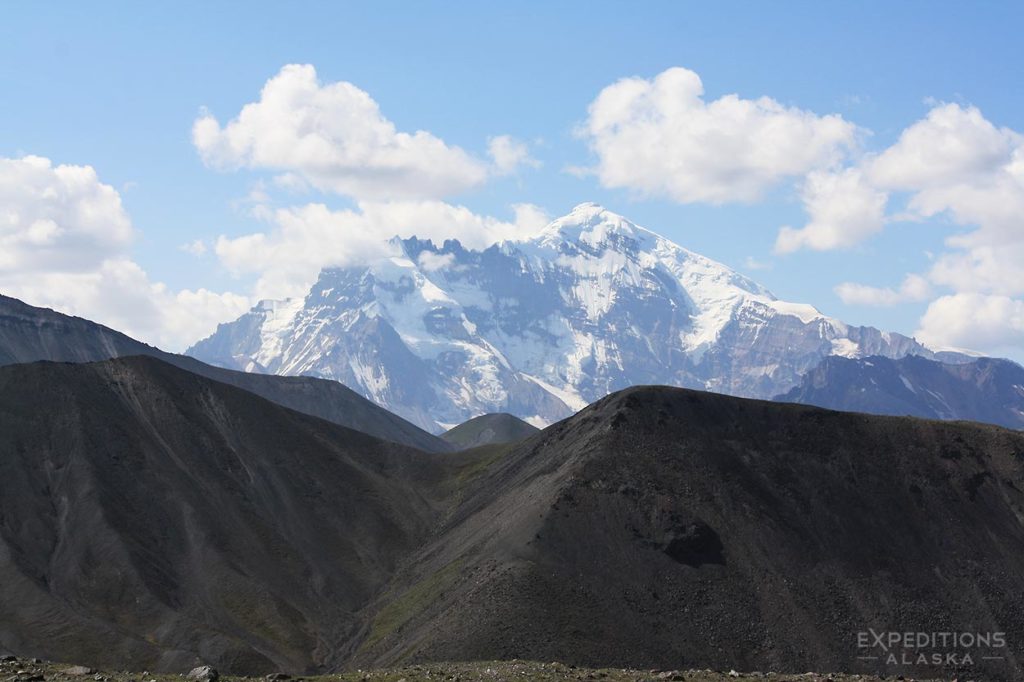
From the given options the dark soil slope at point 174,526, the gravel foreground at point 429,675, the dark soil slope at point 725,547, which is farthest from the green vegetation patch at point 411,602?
the gravel foreground at point 429,675

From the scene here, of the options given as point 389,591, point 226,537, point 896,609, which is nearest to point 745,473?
point 896,609

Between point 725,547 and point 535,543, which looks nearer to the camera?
point 535,543

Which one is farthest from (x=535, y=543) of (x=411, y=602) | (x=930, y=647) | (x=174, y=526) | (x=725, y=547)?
(x=174, y=526)

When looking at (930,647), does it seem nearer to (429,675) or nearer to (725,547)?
(725,547)

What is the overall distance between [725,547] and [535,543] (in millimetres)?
22447

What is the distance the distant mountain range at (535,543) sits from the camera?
12431 cm

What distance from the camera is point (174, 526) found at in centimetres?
15788

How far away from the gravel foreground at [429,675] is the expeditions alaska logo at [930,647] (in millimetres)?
55230

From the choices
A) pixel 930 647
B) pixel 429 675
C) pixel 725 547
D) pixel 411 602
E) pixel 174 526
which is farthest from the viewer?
pixel 174 526

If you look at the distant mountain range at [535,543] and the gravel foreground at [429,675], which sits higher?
the distant mountain range at [535,543]

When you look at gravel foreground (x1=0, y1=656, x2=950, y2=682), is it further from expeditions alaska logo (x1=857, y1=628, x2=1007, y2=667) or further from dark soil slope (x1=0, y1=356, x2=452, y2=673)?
dark soil slope (x1=0, y1=356, x2=452, y2=673)

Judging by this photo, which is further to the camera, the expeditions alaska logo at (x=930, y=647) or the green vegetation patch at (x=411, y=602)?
Answer: the green vegetation patch at (x=411, y=602)

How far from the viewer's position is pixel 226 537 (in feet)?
521

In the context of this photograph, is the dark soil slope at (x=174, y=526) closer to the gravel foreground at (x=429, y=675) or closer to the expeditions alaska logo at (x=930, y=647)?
the expeditions alaska logo at (x=930, y=647)
